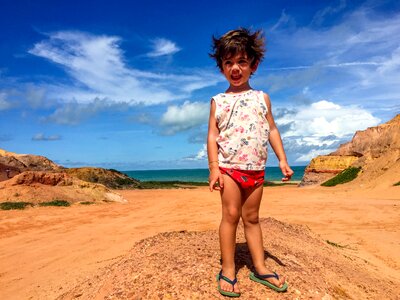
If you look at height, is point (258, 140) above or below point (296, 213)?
above

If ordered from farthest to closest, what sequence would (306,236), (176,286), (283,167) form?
(306,236) < (283,167) < (176,286)

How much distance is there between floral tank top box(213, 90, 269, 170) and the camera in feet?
10.7

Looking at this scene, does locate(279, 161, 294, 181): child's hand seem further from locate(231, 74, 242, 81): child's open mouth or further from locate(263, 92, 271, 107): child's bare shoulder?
locate(231, 74, 242, 81): child's open mouth

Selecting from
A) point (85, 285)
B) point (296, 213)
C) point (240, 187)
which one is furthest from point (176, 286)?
point (296, 213)

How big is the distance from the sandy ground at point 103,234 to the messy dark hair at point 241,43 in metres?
3.48

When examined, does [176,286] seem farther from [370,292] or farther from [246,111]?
[370,292]

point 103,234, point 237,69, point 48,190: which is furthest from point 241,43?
point 48,190

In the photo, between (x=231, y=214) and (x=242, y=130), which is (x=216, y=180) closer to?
(x=231, y=214)

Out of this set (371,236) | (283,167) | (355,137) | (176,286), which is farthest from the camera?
(355,137)

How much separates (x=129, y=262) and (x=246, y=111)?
85.6 inches

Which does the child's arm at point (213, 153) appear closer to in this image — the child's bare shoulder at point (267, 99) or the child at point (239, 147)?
the child at point (239, 147)

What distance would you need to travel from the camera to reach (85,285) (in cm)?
415

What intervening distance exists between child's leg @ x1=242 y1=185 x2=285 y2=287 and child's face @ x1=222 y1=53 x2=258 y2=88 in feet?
3.33

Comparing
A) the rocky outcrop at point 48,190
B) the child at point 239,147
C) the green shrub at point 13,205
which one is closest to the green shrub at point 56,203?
the rocky outcrop at point 48,190
